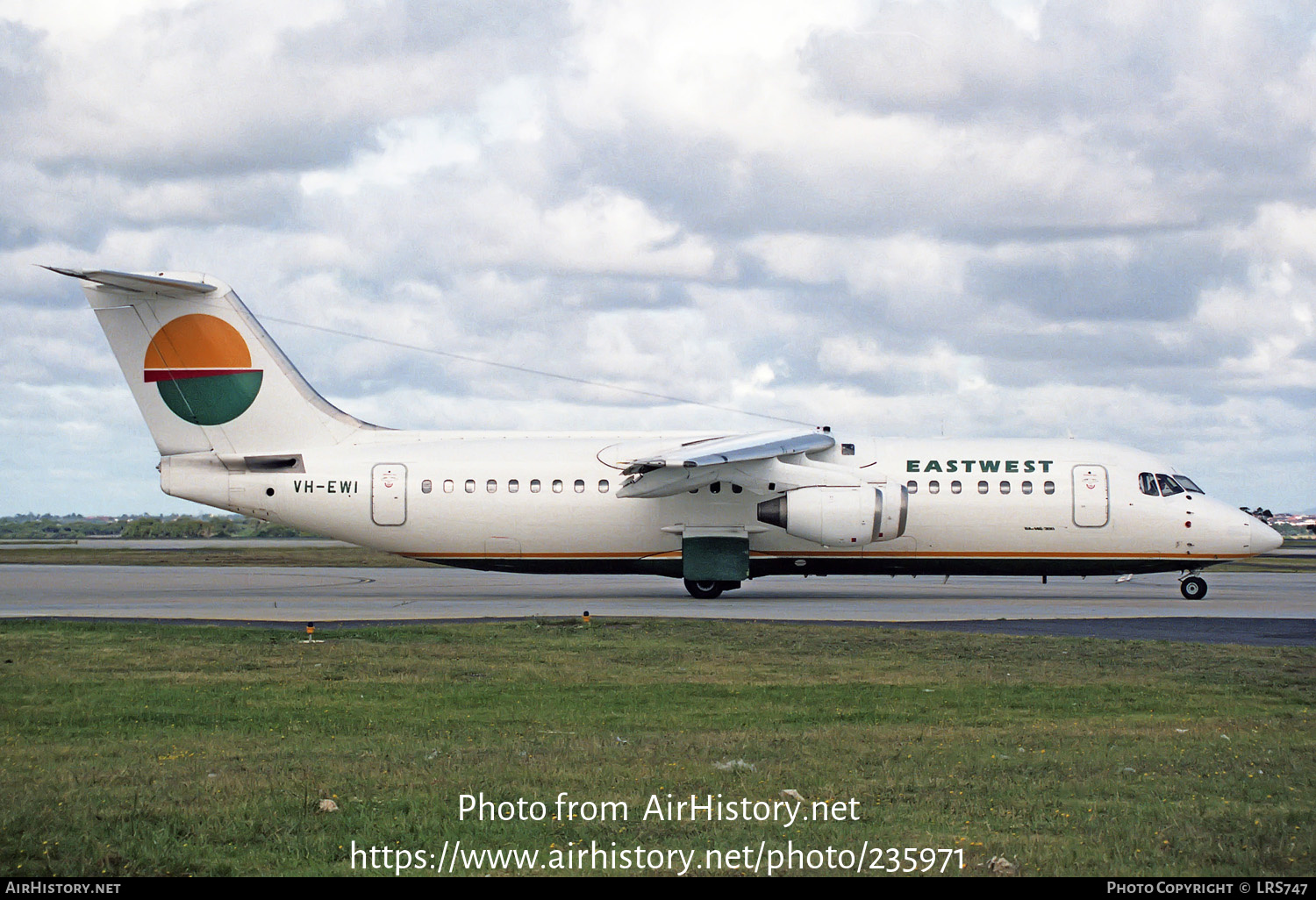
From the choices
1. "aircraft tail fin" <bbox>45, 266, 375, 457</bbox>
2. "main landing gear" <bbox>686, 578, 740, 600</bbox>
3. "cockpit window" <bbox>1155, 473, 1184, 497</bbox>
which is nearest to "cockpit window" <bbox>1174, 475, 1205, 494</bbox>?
"cockpit window" <bbox>1155, 473, 1184, 497</bbox>

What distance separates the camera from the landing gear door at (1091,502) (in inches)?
1309

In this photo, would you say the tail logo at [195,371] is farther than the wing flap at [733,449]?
Yes

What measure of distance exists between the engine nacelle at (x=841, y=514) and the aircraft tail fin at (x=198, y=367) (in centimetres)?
1341

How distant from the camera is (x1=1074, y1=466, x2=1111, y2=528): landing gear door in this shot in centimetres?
3325

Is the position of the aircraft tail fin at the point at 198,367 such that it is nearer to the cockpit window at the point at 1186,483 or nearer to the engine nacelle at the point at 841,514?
the engine nacelle at the point at 841,514

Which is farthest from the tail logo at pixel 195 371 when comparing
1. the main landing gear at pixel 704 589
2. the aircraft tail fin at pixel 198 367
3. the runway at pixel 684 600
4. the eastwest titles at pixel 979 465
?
the eastwest titles at pixel 979 465

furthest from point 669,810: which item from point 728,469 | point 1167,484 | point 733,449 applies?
point 1167,484

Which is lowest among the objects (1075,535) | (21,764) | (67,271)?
(21,764)

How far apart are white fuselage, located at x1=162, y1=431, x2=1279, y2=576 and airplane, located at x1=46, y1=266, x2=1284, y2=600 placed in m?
0.05

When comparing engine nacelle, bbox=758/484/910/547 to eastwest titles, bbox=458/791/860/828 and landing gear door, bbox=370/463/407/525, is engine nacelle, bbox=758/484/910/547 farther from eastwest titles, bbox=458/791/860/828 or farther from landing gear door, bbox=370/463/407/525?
eastwest titles, bbox=458/791/860/828

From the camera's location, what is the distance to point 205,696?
14641 millimetres
